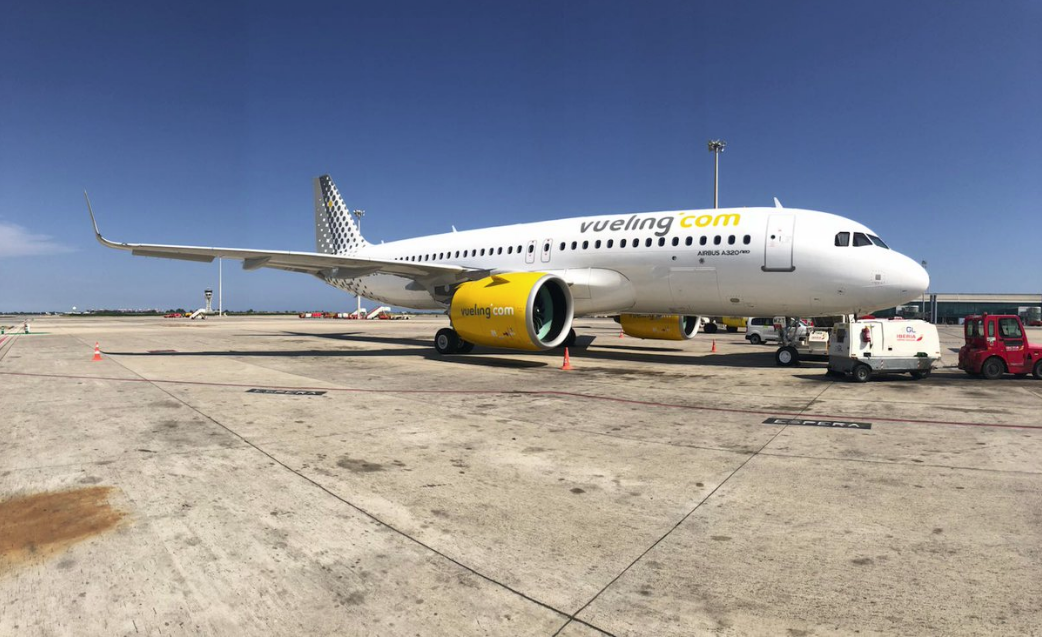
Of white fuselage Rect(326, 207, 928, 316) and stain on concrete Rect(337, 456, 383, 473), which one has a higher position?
white fuselage Rect(326, 207, 928, 316)

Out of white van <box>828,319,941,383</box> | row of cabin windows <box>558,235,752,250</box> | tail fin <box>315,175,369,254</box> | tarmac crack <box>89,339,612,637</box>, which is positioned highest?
tail fin <box>315,175,369,254</box>

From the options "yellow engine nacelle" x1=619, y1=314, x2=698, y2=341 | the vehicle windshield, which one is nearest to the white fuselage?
the vehicle windshield

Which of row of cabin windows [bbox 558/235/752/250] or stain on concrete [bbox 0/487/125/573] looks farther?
row of cabin windows [bbox 558/235/752/250]

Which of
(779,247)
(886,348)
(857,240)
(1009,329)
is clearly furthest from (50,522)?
(1009,329)

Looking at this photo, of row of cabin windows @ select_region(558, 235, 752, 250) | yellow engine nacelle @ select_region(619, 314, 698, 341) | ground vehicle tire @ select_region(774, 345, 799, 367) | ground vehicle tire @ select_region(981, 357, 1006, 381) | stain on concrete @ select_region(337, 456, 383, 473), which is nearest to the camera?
stain on concrete @ select_region(337, 456, 383, 473)

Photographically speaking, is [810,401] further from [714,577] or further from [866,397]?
[714,577]

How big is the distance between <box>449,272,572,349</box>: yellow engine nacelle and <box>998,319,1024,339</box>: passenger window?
30.2 feet

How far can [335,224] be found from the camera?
77.9ft

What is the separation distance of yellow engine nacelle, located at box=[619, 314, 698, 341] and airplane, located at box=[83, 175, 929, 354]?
3.07 metres

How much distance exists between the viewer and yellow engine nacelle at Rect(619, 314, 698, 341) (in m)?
17.3

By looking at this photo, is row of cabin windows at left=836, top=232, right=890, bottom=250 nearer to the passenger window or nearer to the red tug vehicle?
the red tug vehicle

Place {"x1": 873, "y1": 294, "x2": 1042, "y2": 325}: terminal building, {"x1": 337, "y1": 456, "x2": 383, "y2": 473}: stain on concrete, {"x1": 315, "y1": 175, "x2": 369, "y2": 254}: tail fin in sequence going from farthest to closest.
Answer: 1. {"x1": 873, "y1": 294, "x2": 1042, "y2": 325}: terminal building
2. {"x1": 315, "y1": 175, "x2": 369, "y2": 254}: tail fin
3. {"x1": 337, "y1": 456, "x2": 383, "y2": 473}: stain on concrete

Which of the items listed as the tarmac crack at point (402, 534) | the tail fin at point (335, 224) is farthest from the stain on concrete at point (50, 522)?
the tail fin at point (335, 224)

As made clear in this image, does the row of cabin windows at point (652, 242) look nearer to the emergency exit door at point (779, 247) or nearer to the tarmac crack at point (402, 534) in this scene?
the emergency exit door at point (779, 247)
